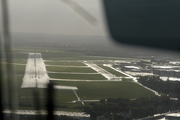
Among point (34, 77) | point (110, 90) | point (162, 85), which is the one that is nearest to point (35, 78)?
point (34, 77)

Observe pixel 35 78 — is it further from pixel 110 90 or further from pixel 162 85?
pixel 162 85

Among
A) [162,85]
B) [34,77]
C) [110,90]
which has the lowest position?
[110,90]

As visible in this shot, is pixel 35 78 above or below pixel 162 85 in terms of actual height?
above

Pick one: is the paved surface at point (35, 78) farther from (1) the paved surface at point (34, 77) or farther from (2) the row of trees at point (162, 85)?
(2) the row of trees at point (162, 85)

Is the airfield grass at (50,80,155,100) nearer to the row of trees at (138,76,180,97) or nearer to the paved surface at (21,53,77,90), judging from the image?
the row of trees at (138,76,180,97)

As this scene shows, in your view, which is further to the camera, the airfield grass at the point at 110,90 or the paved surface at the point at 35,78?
the airfield grass at the point at 110,90

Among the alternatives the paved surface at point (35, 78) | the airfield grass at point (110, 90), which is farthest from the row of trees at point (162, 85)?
the paved surface at point (35, 78)

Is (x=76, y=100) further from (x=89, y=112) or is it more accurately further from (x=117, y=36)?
(x=117, y=36)

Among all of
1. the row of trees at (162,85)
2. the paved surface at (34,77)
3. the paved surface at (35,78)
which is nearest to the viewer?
the paved surface at (35,78)

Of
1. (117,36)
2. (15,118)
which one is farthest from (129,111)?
(15,118)

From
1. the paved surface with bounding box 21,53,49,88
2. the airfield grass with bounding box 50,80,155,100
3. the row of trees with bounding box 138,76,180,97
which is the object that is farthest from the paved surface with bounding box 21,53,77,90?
the row of trees with bounding box 138,76,180,97
